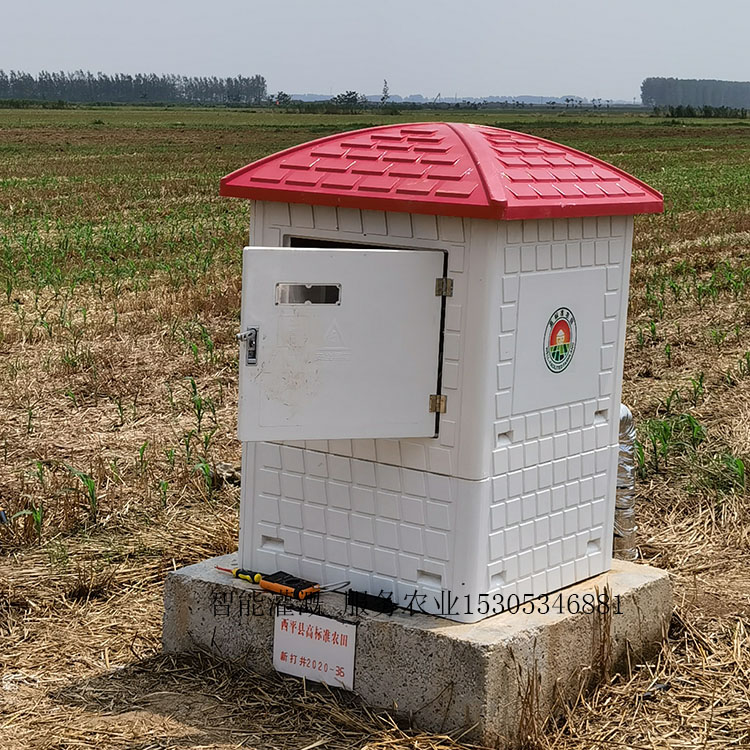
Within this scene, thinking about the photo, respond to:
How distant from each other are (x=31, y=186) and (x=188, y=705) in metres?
21.6

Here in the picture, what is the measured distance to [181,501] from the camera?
5922 mm

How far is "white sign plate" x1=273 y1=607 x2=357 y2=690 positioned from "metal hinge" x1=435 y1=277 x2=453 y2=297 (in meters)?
1.13

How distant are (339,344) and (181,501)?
245 centimetres

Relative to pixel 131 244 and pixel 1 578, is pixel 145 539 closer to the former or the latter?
pixel 1 578

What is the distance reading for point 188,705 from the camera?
3.96 m

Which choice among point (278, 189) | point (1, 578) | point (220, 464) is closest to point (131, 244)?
point (220, 464)

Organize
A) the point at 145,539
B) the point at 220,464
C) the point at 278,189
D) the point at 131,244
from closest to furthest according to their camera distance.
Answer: the point at 278,189 → the point at 145,539 → the point at 220,464 → the point at 131,244

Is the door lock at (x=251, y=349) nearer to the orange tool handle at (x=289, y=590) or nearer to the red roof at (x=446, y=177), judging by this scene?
the red roof at (x=446, y=177)

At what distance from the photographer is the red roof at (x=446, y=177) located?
3674 mm

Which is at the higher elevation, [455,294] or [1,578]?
[455,294]

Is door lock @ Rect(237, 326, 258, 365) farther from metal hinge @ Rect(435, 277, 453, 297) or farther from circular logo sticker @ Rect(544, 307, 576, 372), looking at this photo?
circular logo sticker @ Rect(544, 307, 576, 372)

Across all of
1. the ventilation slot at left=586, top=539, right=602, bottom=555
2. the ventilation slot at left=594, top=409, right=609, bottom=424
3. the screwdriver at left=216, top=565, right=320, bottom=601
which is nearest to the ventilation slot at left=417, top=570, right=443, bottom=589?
the screwdriver at left=216, top=565, right=320, bottom=601

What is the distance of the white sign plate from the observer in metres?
3.91

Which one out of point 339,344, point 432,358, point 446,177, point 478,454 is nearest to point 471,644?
point 478,454
